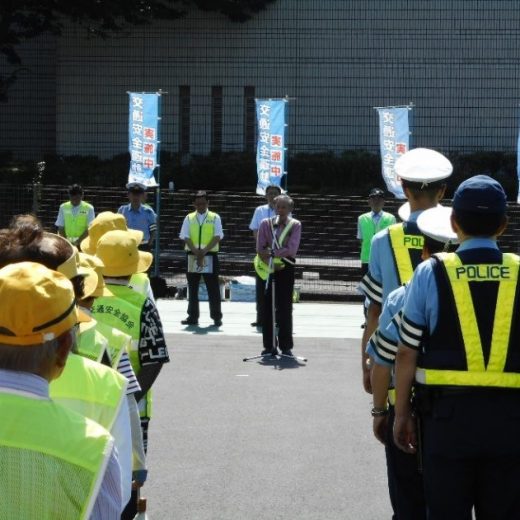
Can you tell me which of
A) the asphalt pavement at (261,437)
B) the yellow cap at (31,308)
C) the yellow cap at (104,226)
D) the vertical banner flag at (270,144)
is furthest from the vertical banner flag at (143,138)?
the yellow cap at (31,308)

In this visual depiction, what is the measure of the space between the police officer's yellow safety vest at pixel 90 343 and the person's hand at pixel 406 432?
1135 mm

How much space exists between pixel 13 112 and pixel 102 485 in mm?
28540

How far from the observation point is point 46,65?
103ft

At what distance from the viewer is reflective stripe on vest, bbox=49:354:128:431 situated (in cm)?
315

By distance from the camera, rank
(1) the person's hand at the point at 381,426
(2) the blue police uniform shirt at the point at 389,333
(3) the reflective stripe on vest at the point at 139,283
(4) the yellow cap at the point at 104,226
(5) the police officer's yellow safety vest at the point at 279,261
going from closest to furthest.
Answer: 1. (2) the blue police uniform shirt at the point at 389,333
2. (1) the person's hand at the point at 381,426
3. (3) the reflective stripe on vest at the point at 139,283
4. (4) the yellow cap at the point at 104,226
5. (5) the police officer's yellow safety vest at the point at 279,261

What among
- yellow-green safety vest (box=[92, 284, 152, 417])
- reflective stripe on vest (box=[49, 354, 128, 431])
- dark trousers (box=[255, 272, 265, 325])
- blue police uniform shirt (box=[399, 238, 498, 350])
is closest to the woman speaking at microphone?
dark trousers (box=[255, 272, 265, 325])

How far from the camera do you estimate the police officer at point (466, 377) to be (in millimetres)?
3967

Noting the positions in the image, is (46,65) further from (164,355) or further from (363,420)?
(164,355)

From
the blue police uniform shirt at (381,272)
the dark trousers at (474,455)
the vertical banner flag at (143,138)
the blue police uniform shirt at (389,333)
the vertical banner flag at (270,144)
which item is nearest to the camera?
the dark trousers at (474,455)

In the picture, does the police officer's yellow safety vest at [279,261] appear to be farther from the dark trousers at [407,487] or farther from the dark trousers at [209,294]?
the dark trousers at [407,487]

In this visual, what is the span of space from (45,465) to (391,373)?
2.41m

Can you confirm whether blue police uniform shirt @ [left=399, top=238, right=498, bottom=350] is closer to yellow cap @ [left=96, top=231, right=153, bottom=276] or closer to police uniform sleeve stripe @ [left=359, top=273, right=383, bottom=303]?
police uniform sleeve stripe @ [left=359, top=273, right=383, bottom=303]

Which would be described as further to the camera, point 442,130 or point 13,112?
point 13,112

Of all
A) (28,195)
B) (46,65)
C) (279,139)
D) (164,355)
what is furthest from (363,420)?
(46,65)
